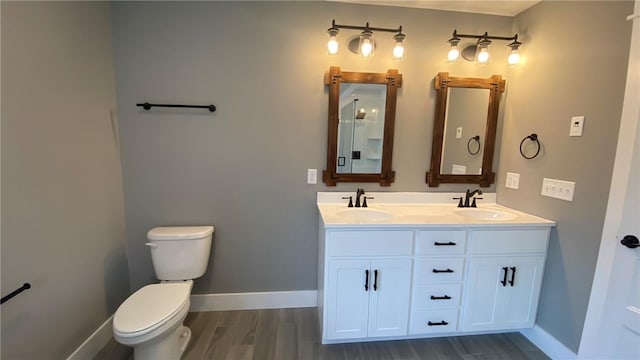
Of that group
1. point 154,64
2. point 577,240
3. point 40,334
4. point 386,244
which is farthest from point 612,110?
point 40,334

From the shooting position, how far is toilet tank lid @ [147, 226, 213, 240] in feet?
6.24

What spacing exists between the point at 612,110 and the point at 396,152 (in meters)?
1.24

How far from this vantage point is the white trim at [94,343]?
1643 mm

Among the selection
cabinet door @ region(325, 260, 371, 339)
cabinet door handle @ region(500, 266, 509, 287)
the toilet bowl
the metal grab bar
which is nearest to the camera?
the metal grab bar

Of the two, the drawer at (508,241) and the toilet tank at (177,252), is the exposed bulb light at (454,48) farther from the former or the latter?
the toilet tank at (177,252)

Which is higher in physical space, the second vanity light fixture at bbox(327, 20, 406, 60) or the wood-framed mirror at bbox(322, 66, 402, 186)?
the second vanity light fixture at bbox(327, 20, 406, 60)

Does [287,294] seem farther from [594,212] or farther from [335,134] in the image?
[594,212]

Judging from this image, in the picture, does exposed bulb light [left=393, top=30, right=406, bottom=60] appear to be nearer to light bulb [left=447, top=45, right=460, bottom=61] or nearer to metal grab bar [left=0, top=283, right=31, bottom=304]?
light bulb [left=447, top=45, right=460, bottom=61]

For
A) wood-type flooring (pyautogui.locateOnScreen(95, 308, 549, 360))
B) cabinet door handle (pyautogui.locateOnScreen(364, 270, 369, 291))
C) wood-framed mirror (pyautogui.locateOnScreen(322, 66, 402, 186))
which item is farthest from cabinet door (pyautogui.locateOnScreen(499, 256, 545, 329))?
wood-framed mirror (pyautogui.locateOnScreen(322, 66, 402, 186))

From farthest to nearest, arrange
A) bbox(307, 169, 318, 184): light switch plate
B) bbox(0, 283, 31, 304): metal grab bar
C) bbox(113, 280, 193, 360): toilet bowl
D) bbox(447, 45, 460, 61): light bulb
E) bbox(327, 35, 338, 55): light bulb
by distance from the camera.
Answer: bbox(307, 169, 318, 184): light switch plate < bbox(447, 45, 460, 61): light bulb < bbox(327, 35, 338, 55): light bulb < bbox(113, 280, 193, 360): toilet bowl < bbox(0, 283, 31, 304): metal grab bar

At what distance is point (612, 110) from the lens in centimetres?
148

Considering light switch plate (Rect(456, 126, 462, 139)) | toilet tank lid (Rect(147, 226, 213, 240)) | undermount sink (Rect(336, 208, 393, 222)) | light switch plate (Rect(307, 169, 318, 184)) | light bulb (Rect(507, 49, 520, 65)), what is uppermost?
light bulb (Rect(507, 49, 520, 65))

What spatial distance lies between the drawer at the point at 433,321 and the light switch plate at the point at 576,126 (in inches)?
54.2

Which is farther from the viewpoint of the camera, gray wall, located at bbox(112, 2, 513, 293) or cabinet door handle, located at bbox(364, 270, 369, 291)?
gray wall, located at bbox(112, 2, 513, 293)
